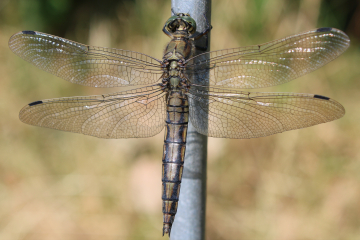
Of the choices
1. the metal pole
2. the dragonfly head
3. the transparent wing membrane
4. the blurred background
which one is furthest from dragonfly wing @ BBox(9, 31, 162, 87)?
the blurred background

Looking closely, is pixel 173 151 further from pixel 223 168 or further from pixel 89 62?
pixel 223 168

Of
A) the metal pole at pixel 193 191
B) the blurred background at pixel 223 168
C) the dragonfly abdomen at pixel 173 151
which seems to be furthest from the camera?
the blurred background at pixel 223 168

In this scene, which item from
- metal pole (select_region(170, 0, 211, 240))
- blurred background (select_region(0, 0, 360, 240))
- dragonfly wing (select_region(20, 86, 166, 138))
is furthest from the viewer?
blurred background (select_region(0, 0, 360, 240))

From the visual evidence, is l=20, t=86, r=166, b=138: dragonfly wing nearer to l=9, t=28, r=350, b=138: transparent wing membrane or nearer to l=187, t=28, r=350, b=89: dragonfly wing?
l=9, t=28, r=350, b=138: transparent wing membrane

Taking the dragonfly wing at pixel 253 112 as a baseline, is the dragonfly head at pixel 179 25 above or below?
above

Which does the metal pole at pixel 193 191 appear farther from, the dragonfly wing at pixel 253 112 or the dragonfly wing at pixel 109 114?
the dragonfly wing at pixel 109 114

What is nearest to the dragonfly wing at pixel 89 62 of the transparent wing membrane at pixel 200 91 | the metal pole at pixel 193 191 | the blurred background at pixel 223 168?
the transparent wing membrane at pixel 200 91

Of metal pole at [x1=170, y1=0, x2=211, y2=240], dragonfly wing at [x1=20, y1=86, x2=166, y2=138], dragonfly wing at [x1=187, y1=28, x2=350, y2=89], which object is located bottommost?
metal pole at [x1=170, y1=0, x2=211, y2=240]
